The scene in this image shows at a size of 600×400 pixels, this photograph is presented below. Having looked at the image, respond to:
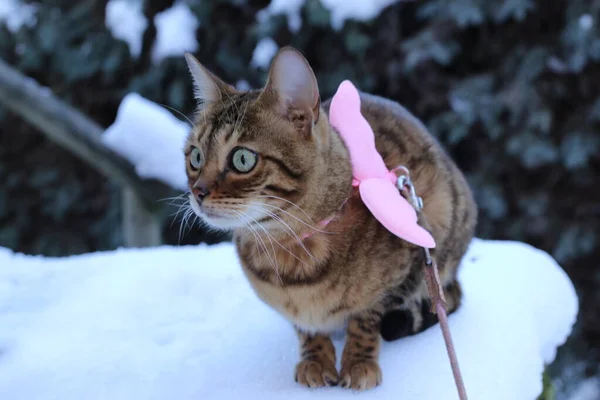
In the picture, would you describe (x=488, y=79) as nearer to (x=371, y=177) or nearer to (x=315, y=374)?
(x=371, y=177)

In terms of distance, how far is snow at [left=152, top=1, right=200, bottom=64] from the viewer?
2799mm

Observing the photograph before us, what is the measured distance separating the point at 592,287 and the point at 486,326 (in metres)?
1.59

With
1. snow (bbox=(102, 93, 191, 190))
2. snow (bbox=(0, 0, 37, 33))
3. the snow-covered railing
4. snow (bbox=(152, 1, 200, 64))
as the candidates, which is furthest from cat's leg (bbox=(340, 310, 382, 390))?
snow (bbox=(0, 0, 37, 33))

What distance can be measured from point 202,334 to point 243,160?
1.51ft

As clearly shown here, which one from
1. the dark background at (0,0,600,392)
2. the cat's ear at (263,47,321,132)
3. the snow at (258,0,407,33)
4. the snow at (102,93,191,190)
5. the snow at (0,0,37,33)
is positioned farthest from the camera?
the snow at (0,0,37,33)

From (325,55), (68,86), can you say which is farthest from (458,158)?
(68,86)

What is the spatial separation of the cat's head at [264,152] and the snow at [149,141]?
3.37ft

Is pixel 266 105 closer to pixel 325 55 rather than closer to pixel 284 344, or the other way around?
pixel 284 344

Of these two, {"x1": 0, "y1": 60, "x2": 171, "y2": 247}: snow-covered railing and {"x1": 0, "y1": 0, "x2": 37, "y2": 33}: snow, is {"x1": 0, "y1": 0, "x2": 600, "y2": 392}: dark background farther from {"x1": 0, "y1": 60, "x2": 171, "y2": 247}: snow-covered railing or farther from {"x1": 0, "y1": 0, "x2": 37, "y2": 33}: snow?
{"x1": 0, "y1": 60, "x2": 171, "y2": 247}: snow-covered railing

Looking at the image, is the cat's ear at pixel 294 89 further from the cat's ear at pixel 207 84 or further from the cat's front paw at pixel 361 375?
the cat's front paw at pixel 361 375

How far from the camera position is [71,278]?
4.96 ft

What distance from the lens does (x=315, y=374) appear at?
1025 mm

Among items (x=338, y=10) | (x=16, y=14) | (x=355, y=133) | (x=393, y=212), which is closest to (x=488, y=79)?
(x=338, y=10)

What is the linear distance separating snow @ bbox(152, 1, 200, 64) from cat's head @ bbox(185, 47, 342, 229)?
6.32ft
